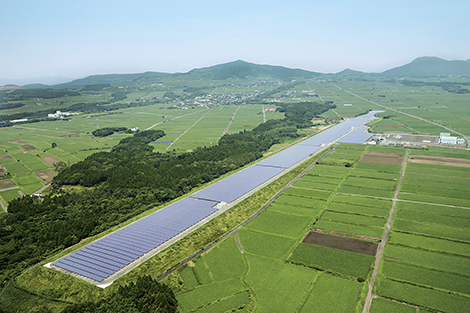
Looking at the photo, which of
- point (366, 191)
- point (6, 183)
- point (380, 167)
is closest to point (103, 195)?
point (6, 183)

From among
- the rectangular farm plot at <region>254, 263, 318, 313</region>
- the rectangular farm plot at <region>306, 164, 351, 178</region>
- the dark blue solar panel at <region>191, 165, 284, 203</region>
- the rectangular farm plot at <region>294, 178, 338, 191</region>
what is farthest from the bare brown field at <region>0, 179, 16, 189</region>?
the rectangular farm plot at <region>306, 164, 351, 178</region>

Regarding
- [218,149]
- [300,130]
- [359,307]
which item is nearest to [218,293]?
[359,307]

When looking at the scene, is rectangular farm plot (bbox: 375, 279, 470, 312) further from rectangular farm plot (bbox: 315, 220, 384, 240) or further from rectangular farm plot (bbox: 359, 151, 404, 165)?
rectangular farm plot (bbox: 359, 151, 404, 165)

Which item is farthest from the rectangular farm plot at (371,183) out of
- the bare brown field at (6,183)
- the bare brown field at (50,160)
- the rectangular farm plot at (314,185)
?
the bare brown field at (50,160)

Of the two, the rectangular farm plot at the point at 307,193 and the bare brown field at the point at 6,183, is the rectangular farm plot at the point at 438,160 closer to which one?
the rectangular farm plot at the point at 307,193

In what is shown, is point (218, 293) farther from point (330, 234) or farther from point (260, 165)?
point (260, 165)

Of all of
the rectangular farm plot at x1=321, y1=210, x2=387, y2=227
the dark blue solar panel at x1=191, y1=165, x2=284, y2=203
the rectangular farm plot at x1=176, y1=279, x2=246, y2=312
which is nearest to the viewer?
the rectangular farm plot at x1=176, y1=279, x2=246, y2=312
